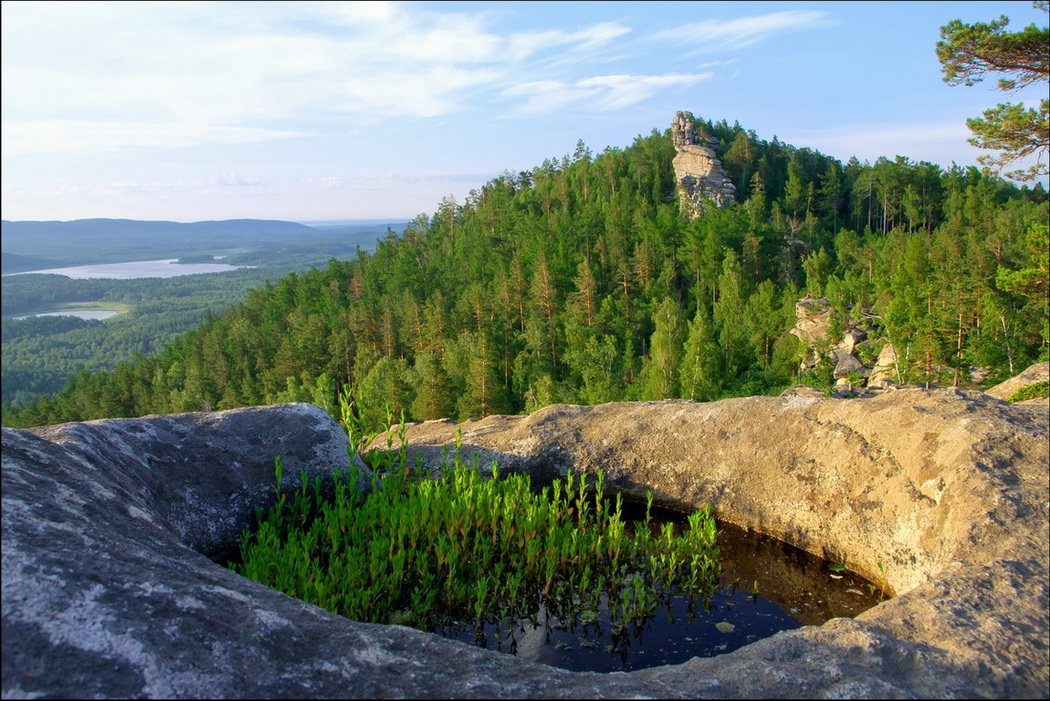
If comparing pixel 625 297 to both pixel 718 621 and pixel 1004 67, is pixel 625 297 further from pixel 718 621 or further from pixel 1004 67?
pixel 718 621

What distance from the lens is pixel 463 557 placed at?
6879mm

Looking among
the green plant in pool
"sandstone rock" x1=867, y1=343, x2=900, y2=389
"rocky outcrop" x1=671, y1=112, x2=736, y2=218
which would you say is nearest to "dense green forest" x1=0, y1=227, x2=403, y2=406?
the green plant in pool

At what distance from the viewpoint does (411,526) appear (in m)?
7.05

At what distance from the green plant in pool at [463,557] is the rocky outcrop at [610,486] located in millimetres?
827

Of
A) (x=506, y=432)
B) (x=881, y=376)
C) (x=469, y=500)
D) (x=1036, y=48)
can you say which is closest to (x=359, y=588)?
(x=469, y=500)

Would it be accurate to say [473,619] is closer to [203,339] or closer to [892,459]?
[892,459]

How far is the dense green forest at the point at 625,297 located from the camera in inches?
1663

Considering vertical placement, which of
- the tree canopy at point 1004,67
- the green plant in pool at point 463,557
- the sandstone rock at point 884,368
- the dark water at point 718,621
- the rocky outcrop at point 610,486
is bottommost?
the sandstone rock at point 884,368

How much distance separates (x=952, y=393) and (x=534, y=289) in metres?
53.6

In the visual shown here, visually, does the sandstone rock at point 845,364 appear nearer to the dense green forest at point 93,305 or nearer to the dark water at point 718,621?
the dark water at point 718,621

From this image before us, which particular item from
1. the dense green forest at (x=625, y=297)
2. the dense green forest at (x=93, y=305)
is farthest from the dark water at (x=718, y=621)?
the dense green forest at (x=625, y=297)

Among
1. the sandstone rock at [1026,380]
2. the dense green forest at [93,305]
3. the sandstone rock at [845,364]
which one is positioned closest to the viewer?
the dense green forest at [93,305]

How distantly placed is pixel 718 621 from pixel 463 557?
262 cm

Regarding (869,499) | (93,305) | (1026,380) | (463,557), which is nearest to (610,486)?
(463,557)
